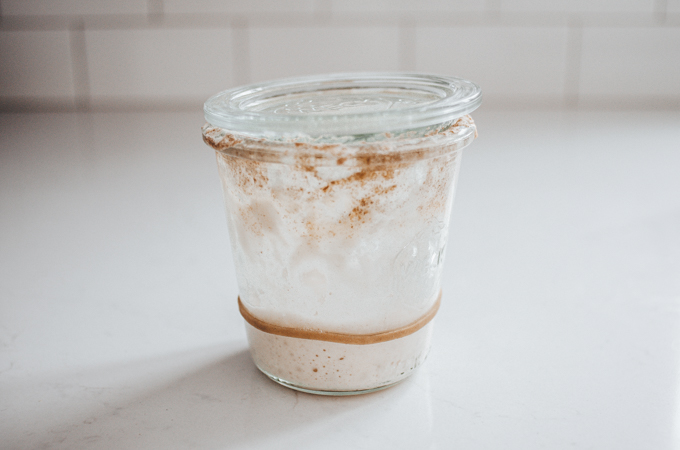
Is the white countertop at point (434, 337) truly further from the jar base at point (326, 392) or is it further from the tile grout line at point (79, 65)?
the tile grout line at point (79, 65)

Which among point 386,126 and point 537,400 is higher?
point 386,126

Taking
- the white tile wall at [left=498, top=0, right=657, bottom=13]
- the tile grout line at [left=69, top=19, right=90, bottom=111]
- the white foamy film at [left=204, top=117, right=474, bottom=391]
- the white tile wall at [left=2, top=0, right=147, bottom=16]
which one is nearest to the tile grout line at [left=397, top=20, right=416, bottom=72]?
the white tile wall at [left=498, top=0, right=657, bottom=13]

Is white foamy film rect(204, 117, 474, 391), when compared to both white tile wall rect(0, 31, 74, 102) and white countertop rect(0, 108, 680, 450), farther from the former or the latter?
white tile wall rect(0, 31, 74, 102)

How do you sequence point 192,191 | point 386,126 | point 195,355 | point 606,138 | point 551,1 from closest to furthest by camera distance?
point 386,126 < point 195,355 < point 192,191 < point 606,138 < point 551,1

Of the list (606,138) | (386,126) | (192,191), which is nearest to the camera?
(386,126)

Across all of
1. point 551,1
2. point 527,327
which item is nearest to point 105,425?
point 527,327

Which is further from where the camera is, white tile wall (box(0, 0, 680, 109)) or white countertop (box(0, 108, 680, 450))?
white tile wall (box(0, 0, 680, 109))

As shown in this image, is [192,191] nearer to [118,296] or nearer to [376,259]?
[118,296]
